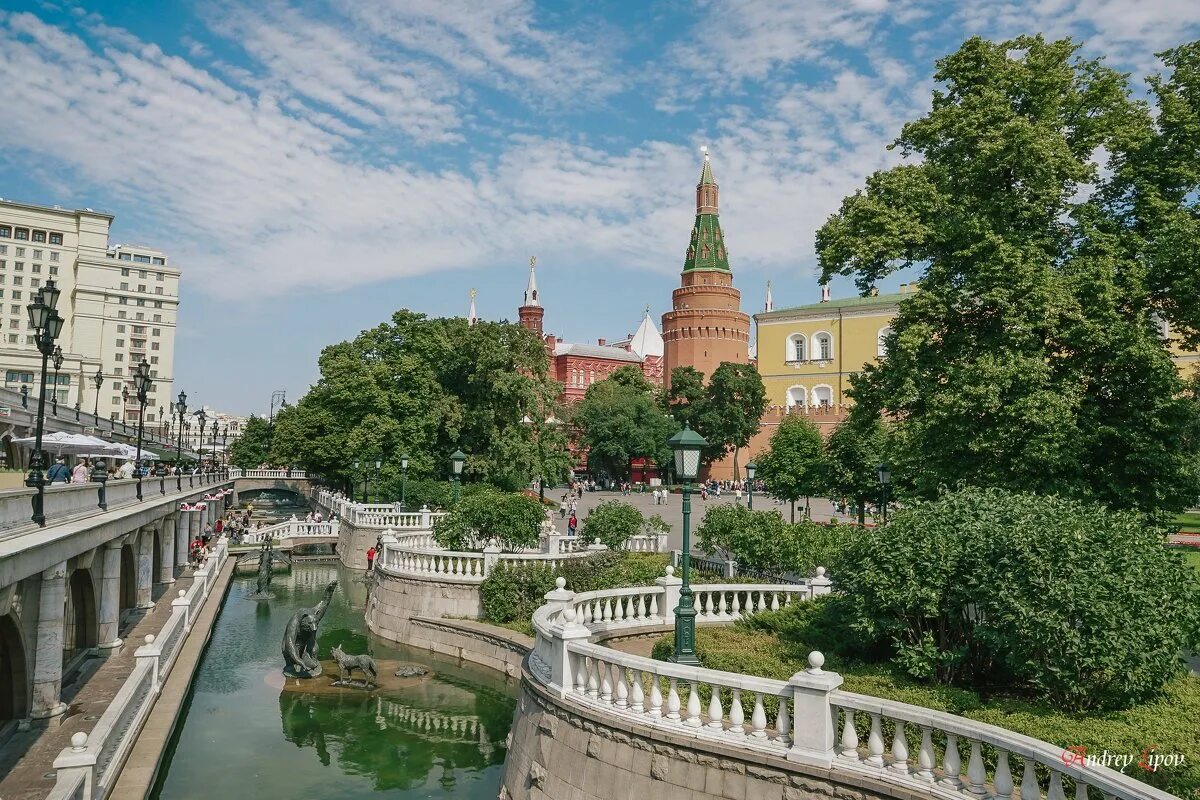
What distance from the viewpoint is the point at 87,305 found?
102 m

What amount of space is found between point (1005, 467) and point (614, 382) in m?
70.2

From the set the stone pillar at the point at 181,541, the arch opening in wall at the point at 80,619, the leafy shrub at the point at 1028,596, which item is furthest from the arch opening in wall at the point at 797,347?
the leafy shrub at the point at 1028,596

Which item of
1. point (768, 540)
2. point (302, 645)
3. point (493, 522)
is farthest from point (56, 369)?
point (768, 540)

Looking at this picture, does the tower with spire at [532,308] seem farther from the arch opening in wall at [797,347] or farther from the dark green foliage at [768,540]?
the dark green foliage at [768,540]

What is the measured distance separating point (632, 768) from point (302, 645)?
12.0m

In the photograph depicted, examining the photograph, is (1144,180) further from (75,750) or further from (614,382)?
(614,382)

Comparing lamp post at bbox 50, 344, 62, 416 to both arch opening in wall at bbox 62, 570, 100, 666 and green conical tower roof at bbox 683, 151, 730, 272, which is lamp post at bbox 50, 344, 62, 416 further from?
green conical tower roof at bbox 683, 151, 730, 272

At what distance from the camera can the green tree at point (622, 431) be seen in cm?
7112

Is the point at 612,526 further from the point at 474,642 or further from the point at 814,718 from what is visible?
the point at 814,718

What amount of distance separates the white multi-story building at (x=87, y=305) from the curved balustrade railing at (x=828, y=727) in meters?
91.4

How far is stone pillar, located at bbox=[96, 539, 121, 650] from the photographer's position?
61.1 ft

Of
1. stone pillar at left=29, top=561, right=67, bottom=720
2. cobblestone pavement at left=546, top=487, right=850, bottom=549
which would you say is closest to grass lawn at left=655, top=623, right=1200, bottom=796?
stone pillar at left=29, top=561, right=67, bottom=720

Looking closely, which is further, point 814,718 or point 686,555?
point 686,555

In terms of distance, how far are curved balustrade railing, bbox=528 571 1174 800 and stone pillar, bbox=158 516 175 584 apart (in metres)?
23.4
